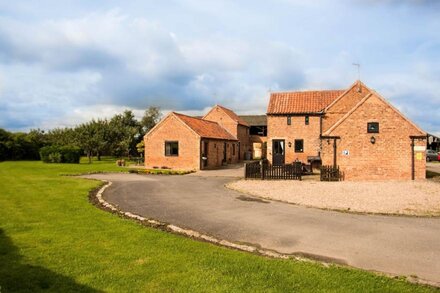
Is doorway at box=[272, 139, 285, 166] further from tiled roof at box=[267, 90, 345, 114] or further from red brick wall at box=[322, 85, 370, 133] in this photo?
red brick wall at box=[322, 85, 370, 133]

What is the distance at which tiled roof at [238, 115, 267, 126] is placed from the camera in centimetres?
6581

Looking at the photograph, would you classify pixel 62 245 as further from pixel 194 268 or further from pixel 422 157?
pixel 422 157

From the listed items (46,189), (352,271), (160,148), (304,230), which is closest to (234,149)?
(160,148)

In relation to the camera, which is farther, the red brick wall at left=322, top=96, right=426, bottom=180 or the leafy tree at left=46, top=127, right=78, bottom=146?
the leafy tree at left=46, top=127, right=78, bottom=146

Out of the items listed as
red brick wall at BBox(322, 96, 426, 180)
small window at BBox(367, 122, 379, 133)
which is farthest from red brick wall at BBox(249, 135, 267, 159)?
small window at BBox(367, 122, 379, 133)

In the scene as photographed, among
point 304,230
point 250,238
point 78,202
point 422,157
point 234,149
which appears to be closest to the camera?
point 250,238

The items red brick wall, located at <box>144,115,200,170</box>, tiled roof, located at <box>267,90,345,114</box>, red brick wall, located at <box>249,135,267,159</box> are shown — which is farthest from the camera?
red brick wall, located at <box>249,135,267,159</box>

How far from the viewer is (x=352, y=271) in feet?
24.0

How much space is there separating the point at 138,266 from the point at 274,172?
62.9ft

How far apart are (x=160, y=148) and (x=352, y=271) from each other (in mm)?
31995

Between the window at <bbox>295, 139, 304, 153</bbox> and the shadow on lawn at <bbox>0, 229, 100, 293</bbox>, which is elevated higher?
the window at <bbox>295, 139, 304, 153</bbox>

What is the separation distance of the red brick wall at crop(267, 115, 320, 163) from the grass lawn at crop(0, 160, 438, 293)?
2651 cm

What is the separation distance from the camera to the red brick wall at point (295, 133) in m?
35.0

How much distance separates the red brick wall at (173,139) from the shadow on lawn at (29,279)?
94.6 ft
